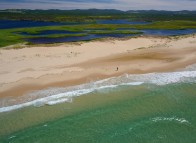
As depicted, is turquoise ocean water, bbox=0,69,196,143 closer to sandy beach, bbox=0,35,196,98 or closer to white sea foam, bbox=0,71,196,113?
white sea foam, bbox=0,71,196,113

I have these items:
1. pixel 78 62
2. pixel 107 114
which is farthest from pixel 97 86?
pixel 78 62

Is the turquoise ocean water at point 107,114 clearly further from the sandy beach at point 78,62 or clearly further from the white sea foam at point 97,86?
the sandy beach at point 78,62

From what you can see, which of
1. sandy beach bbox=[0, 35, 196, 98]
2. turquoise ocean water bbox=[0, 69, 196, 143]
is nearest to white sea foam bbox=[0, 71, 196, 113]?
turquoise ocean water bbox=[0, 69, 196, 143]

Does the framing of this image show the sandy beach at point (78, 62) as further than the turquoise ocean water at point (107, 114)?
Yes

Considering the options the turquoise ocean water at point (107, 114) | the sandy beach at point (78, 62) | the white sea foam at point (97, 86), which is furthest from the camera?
the sandy beach at point (78, 62)

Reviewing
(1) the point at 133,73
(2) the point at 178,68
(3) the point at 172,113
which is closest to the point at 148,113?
(3) the point at 172,113

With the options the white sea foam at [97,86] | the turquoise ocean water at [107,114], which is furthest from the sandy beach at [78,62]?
the turquoise ocean water at [107,114]

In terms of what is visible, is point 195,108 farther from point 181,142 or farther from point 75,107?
point 75,107

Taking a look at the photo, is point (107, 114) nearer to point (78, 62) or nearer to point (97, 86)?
point (97, 86)
